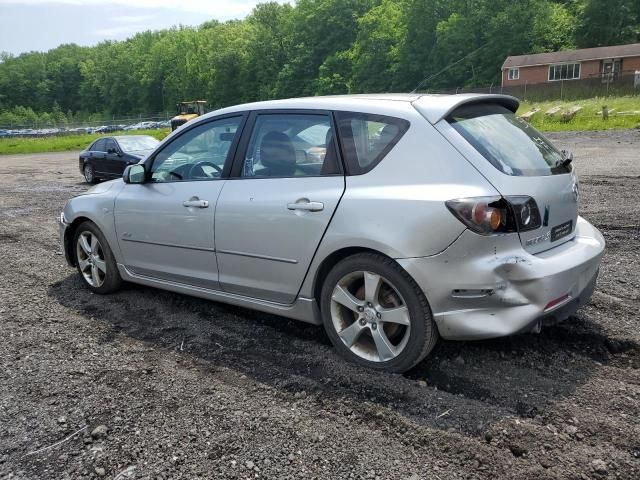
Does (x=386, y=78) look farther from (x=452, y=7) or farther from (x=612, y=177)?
(x=612, y=177)

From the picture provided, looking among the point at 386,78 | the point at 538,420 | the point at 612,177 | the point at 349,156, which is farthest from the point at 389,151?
the point at 386,78

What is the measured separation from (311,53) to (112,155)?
7969cm

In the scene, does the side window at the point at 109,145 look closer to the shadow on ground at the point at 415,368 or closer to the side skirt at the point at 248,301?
the side skirt at the point at 248,301

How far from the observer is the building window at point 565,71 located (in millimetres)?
60312

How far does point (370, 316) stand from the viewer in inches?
139

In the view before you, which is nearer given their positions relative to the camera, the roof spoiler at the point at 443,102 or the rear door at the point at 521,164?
the rear door at the point at 521,164

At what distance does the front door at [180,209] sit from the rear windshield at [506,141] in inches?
69.4

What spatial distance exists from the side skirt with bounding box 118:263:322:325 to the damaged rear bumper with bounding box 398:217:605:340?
871mm

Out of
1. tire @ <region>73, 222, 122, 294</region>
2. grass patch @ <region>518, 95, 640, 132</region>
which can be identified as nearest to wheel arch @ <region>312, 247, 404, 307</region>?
tire @ <region>73, 222, 122, 294</region>

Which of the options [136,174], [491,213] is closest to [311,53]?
[136,174]

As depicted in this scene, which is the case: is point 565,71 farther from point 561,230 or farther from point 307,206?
point 307,206

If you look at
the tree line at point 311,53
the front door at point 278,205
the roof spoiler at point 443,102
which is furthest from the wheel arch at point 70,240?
the tree line at point 311,53

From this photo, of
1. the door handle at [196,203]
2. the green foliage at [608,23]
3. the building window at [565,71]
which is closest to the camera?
the door handle at [196,203]

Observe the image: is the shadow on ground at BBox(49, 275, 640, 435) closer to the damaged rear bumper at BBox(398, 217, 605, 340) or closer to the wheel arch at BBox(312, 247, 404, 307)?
the damaged rear bumper at BBox(398, 217, 605, 340)
